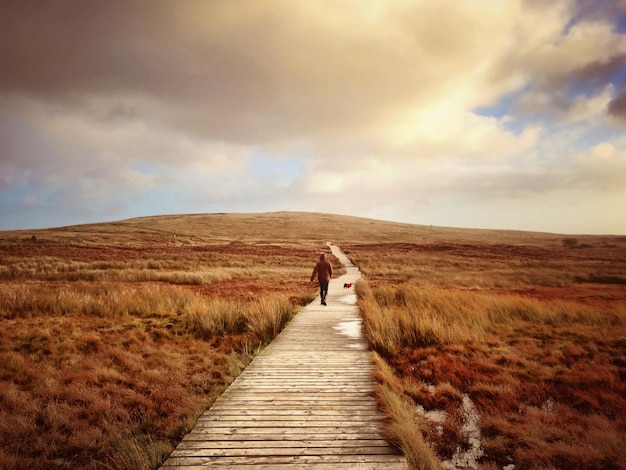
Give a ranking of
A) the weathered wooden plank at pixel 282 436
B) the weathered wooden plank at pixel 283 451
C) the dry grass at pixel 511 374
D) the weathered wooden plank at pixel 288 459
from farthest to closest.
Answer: the dry grass at pixel 511 374 → the weathered wooden plank at pixel 282 436 → the weathered wooden plank at pixel 283 451 → the weathered wooden plank at pixel 288 459

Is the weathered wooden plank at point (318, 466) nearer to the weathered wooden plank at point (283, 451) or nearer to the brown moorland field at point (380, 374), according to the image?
the weathered wooden plank at point (283, 451)

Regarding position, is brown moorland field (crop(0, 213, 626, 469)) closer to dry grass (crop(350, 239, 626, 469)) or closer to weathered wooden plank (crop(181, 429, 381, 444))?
dry grass (crop(350, 239, 626, 469))

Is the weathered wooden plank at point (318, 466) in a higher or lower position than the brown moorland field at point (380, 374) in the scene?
higher

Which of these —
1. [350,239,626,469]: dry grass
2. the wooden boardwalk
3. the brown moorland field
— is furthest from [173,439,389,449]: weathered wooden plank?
[350,239,626,469]: dry grass

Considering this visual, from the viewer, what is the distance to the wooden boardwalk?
4062 millimetres

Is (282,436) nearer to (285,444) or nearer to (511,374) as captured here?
(285,444)

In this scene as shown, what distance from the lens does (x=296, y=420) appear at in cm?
500

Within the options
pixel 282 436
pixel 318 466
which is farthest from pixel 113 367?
pixel 318 466

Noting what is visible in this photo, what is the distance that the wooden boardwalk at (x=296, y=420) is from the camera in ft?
13.3

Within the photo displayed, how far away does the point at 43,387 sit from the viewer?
700 centimetres

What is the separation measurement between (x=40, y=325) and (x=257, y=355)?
28.2 feet

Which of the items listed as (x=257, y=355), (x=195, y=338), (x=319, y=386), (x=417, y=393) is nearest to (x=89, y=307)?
(x=195, y=338)

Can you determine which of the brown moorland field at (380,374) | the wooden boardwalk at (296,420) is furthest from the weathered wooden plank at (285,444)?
the brown moorland field at (380,374)

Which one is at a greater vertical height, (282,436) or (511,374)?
(282,436)
